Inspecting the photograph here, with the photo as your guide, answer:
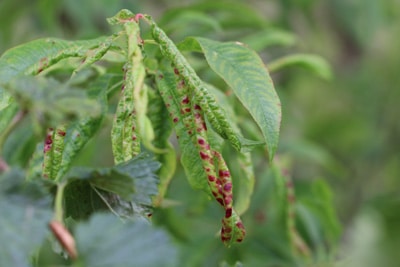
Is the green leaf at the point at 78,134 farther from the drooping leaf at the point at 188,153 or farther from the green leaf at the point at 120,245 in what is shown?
the green leaf at the point at 120,245

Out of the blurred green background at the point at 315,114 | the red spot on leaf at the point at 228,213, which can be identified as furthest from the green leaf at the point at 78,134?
the blurred green background at the point at 315,114

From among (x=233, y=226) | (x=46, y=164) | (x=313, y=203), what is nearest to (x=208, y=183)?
(x=233, y=226)

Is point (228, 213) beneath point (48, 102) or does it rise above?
beneath

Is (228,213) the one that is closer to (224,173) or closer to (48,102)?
(224,173)

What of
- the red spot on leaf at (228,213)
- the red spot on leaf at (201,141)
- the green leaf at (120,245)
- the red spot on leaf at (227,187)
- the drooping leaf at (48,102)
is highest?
the drooping leaf at (48,102)

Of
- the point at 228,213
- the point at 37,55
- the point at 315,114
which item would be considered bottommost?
the point at 315,114

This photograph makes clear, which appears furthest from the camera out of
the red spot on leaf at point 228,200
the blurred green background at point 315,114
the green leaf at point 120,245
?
the blurred green background at point 315,114

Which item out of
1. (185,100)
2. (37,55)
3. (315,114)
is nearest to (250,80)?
(185,100)
